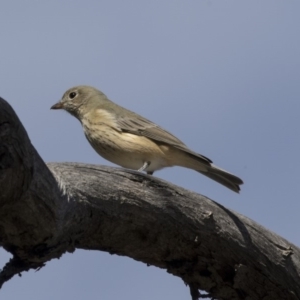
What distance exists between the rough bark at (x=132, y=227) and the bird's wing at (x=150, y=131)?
106 inches

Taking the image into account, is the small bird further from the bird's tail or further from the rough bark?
the rough bark

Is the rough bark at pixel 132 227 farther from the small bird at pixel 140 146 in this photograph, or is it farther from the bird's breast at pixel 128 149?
the bird's breast at pixel 128 149

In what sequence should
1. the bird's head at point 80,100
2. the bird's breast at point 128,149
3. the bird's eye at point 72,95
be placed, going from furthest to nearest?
the bird's eye at point 72,95 → the bird's head at point 80,100 → the bird's breast at point 128,149

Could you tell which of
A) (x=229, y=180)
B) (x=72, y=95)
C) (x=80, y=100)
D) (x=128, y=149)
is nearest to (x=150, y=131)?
(x=128, y=149)

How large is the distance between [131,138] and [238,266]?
3.51 meters

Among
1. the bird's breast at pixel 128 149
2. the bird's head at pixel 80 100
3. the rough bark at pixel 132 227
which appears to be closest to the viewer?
the rough bark at pixel 132 227

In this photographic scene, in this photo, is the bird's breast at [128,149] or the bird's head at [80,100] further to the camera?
the bird's head at [80,100]

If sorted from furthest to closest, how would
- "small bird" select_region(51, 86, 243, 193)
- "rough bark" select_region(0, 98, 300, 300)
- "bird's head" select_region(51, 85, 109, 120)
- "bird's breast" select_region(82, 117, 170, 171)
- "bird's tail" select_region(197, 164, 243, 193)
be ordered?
"bird's head" select_region(51, 85, 109, 120)
"bird's breast" select_region(82, 117, 170, 171)
"small bird" select_region(51, 86, 243, 193)
"bird's tail" select_region(197, 164, 243, 193)
"rough bark" select_region(0, 98, 300, 300)

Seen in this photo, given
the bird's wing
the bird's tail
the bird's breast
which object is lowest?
the bird's breast

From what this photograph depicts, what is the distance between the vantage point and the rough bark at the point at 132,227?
4727 millimetres

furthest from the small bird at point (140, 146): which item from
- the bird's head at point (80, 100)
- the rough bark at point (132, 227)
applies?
the rough bark at point (132, 227)

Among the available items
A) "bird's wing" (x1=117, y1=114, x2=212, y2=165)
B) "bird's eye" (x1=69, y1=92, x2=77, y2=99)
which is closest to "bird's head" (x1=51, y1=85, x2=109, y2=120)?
"bird's eye" (x1=69, y1=92, x2=77, y2=99)

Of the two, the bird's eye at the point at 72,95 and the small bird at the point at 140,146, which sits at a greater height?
the bird's eye at the point at 72,95

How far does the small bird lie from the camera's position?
29.4 ft
